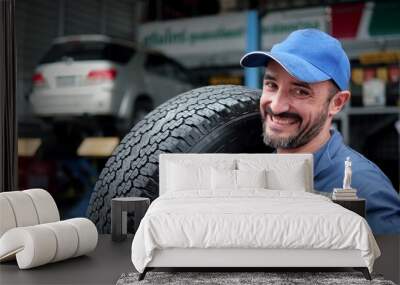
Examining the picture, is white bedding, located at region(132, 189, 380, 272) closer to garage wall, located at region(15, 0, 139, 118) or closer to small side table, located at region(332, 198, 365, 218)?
small side table, located at region(332, 198, 365, 218)

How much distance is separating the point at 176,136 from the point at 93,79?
3.10 metres

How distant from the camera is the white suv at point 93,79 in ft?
18.8

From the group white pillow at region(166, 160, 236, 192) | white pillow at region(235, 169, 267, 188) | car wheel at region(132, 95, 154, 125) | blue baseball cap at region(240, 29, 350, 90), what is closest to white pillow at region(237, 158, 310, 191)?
white pillow at region(235, 169, 267, 188)

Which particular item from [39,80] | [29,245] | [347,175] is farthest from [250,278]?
[39,80]

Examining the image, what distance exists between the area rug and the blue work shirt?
88 centimetres

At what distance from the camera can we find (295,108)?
3.24 m

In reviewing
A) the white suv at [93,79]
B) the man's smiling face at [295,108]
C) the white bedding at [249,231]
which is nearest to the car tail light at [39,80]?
the white suv at [93,79]

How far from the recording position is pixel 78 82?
571 centimetres

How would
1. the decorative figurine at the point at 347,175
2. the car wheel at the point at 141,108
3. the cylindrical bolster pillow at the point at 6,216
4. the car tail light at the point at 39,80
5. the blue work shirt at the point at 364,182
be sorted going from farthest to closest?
the car wheel at the point at 141,108 < the car tail light at the point at 39,80 < the blue work shirt at the point at 364,182 < the decorative figurine at the point at 347,175 < the cylindrical bolster pillow at the point at 6,216

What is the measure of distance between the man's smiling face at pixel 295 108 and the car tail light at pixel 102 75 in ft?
9.16

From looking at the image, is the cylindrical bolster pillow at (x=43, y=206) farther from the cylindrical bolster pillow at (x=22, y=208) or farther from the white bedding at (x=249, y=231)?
the white bedding at (x=249, y=231)

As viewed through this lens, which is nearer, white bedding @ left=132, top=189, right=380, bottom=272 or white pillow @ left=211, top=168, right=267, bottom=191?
white bedding @ left=132, top=189, right=380, bottom=272

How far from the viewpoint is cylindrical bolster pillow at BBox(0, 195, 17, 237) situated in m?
2.41

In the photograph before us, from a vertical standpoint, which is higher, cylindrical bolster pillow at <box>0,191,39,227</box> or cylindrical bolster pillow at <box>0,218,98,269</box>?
cylindrical bolster pillow at <box>0,191,39,227</box>
